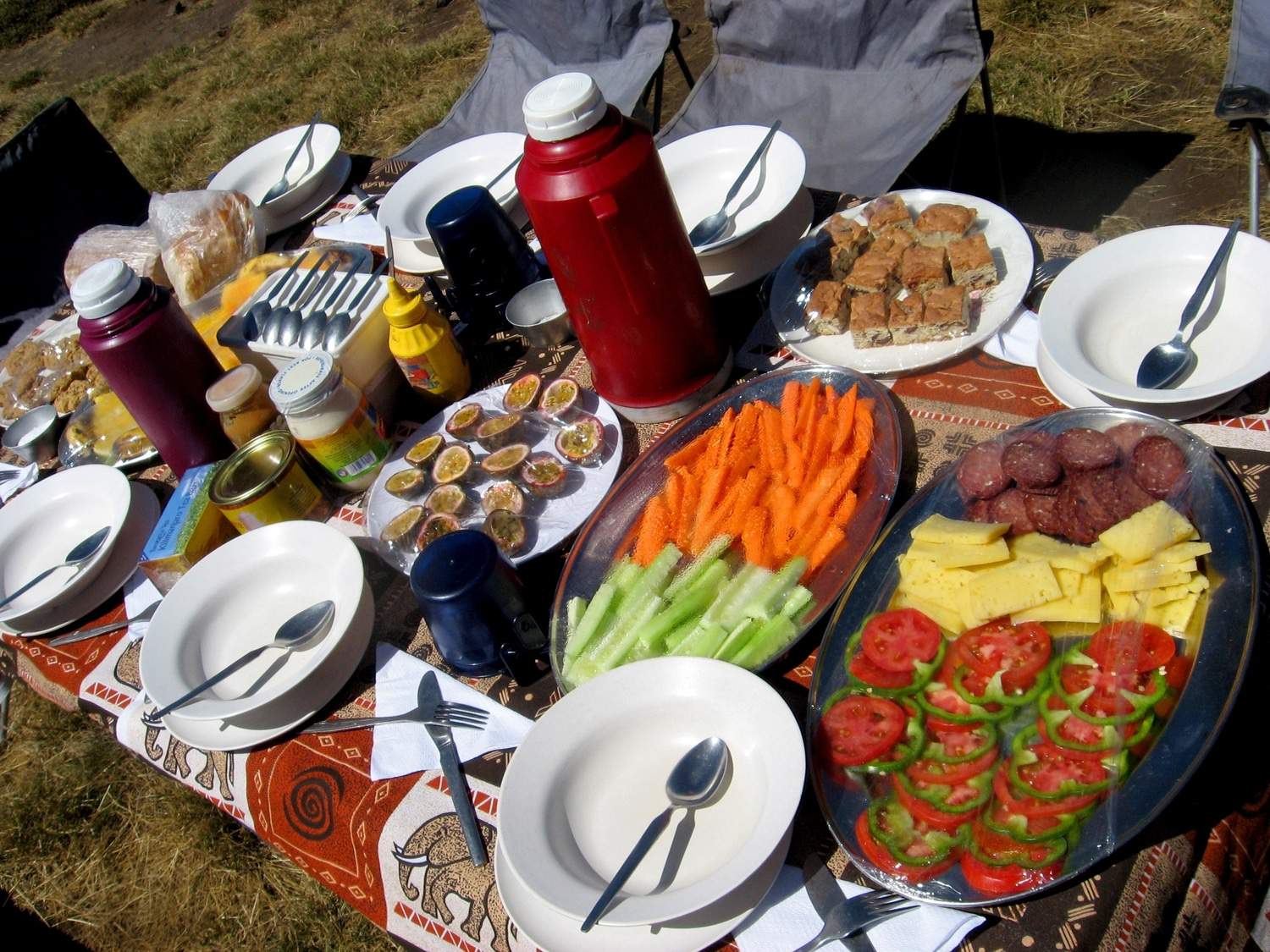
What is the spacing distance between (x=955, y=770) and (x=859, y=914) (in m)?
0.24

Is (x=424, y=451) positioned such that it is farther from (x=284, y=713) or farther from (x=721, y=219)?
(x=721, y=219)

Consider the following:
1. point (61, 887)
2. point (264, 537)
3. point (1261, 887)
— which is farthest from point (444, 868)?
point (61, 887)

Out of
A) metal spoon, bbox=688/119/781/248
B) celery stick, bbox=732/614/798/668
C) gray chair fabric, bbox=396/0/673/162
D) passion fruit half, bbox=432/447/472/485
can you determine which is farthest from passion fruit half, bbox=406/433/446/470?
gray chair fabric, bbox=396/0/673/162

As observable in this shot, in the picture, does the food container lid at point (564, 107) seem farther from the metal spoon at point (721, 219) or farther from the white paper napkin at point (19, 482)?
the white paper napkin at point (19, 482)

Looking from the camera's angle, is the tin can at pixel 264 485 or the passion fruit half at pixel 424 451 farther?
the passion fruit half at pixel 424 451

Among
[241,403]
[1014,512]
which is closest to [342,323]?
[241,403]

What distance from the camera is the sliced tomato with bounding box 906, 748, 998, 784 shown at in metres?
1.21

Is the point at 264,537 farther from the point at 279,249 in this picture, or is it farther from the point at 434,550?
the point at 279,249

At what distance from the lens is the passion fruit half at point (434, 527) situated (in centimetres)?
195

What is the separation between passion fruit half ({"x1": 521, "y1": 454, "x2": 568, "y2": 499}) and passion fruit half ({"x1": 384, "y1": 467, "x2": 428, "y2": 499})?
26 centimetres

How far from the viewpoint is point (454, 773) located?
1.57m

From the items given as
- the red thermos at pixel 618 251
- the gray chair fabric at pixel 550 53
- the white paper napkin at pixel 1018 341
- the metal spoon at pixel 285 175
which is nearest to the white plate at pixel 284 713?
the red thermos at pixel 618 251

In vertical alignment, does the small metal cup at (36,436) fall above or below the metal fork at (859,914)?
above

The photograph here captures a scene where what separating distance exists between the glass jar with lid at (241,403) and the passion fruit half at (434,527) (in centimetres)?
60
